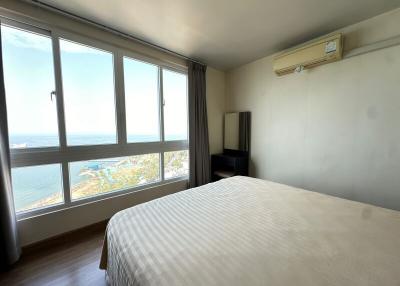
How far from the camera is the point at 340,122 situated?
6.87ft

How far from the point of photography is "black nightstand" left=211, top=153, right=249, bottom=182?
301cm

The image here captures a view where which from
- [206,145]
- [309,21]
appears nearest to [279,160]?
[206,145]

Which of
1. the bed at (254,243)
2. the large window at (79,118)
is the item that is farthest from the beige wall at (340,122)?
the large window at (79,118)

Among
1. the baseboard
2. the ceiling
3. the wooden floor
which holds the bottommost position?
the wooden floor

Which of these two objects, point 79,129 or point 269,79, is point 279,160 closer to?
point 269,79

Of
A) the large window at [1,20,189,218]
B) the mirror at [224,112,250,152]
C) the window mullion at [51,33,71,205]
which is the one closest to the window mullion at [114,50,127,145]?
the large window at [1,20,189,218]

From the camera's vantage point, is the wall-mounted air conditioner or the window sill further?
the wall-mounted air conditioner

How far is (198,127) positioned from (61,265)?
93.3 inches

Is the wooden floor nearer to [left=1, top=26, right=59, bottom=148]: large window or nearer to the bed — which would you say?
the bed

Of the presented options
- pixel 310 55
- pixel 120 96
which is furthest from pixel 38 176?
pixel 310 55

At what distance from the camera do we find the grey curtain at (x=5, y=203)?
1.45 metres

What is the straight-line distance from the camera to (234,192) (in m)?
1.72

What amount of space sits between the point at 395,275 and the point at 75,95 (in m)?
2.84

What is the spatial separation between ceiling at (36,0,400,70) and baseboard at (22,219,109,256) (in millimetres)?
2390
